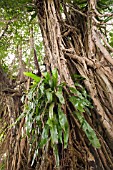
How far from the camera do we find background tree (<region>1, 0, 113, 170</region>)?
1657 millimetres

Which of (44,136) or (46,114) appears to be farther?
(46,114)

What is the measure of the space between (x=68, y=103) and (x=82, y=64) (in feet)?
1.63

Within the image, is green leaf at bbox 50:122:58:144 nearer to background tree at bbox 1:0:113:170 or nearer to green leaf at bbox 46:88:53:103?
background tree at bbox 1:0:113:170

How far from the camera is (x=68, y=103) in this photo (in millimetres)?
1826

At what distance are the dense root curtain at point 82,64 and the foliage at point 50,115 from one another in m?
0.12

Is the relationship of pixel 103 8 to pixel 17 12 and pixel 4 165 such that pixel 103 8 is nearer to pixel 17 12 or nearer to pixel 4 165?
pixel 17 12

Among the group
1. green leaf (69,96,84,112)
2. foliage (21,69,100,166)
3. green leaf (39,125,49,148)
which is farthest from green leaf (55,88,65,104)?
green leaf (39,125,49,148)

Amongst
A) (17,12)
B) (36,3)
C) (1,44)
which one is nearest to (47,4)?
(36,3)

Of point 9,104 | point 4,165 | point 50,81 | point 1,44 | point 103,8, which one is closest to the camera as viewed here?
point 50,81

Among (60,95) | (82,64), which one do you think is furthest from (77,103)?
(82,64)

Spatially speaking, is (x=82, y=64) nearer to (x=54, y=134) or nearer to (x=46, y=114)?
(x=46, y=114)

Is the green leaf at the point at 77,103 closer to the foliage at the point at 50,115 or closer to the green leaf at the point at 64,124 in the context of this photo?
the foliage at the point at 50,115

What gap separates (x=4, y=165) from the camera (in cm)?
212

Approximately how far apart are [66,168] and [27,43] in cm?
209
